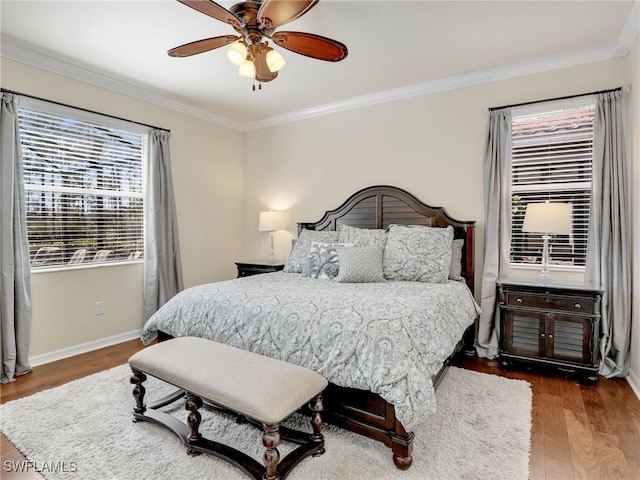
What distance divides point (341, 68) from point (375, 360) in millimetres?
2777

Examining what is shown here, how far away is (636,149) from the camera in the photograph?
108 inches

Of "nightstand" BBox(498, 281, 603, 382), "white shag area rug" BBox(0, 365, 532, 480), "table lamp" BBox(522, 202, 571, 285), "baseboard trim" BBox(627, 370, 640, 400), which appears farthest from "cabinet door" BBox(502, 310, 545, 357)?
"baseboard trim" BBox(627, 370, 640, 400)

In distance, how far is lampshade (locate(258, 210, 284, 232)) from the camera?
4.58 meters

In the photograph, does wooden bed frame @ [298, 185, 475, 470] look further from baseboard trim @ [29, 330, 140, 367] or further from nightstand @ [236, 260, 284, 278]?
baseboard trim @ [29, 330, 140, 367]

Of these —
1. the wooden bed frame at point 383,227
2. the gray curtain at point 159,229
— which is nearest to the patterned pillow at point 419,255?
the wooden bed frame at point 383,227

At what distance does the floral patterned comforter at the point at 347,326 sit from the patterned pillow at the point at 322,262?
316 millimetres

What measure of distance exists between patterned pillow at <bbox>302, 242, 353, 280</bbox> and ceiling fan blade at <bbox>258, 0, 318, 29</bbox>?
1.94 metres

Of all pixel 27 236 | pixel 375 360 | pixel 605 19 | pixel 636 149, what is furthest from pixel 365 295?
pixel 27 236

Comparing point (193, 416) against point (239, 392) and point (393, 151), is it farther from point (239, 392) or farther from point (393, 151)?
point (393, 151)

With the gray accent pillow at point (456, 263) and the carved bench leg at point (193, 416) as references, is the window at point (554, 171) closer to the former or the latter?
the gray accent pillow at point (456, 263)

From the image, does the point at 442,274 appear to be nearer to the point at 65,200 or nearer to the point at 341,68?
the point at 341,68

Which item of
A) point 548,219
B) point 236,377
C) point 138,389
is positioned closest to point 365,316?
point 236,377

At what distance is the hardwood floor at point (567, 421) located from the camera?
1788 mm

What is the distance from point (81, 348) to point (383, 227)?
335 centimetres
